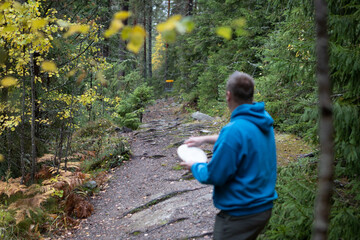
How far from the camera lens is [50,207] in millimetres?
6328

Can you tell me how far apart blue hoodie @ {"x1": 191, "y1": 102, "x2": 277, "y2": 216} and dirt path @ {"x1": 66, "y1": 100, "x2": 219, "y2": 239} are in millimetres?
2563

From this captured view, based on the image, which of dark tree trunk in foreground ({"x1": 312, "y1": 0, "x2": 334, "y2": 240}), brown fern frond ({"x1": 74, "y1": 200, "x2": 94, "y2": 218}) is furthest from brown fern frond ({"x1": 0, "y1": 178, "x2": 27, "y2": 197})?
dark tree trunk in foreground ({"x1": 312, "y1": 0, "x2": 334, "y2": 240})

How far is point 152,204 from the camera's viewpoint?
6.20 metres

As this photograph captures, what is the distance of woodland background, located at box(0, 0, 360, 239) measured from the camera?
2.96 meters

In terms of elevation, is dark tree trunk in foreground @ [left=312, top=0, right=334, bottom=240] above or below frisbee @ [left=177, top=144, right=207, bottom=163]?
above

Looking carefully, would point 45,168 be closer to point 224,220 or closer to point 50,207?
point 50,207

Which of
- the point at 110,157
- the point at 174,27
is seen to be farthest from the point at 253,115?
the point at 110,157

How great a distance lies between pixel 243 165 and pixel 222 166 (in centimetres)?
17

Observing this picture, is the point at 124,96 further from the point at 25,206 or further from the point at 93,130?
the point at 25,206

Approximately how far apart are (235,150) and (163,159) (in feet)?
23.0

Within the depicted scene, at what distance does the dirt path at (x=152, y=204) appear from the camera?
4.97 metres

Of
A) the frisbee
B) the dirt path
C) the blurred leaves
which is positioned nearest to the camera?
the blurred leaves

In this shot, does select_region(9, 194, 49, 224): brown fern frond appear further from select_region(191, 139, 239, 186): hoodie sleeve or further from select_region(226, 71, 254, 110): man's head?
select_region(226, 71, 254, 110): man's head

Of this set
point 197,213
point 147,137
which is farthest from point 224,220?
point 147,137
